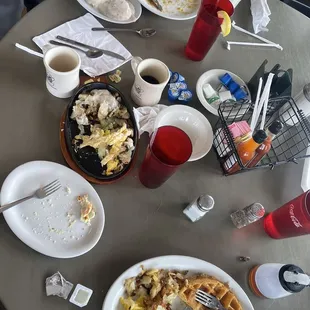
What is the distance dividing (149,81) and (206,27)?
25 cm

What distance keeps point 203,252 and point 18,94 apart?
0.62 m

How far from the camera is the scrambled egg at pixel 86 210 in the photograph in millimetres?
873

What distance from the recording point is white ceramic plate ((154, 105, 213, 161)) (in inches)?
39.8

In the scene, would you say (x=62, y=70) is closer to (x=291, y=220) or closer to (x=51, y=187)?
(x=51, y=187)

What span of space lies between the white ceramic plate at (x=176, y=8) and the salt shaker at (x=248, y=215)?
0.67m

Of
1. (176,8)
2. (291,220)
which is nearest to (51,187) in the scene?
Result: (291,220)

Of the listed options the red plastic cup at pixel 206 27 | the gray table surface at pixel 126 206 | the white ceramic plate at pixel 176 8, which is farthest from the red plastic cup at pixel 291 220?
the white ceramic plate at pixel 176 8

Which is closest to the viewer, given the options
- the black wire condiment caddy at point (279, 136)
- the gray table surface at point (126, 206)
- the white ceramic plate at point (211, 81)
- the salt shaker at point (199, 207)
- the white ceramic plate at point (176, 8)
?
the gray table surface at point (126, 206)

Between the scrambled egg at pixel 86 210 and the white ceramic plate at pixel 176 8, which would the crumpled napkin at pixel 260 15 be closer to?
the white ceramic plate at pixel 176 8

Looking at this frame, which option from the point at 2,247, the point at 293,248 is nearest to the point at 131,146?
the point at 2,247

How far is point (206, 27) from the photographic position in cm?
113

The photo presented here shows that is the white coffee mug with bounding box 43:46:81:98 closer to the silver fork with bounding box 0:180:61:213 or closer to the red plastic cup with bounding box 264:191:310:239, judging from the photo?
the silver fork with bounding box 0:180:61:213

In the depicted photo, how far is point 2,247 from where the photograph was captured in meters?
0.80

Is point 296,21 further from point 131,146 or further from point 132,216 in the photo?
point 132,216
